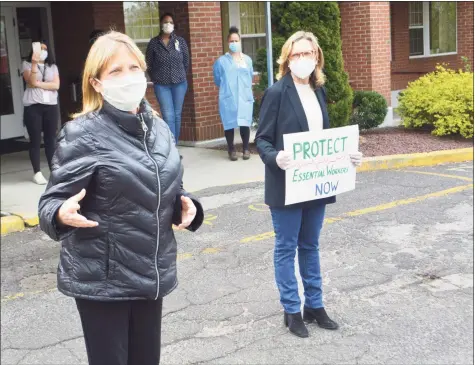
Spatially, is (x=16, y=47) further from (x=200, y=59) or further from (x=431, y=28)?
(x=431, y=28)

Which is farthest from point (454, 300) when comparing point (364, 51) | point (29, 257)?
point (364, 51)

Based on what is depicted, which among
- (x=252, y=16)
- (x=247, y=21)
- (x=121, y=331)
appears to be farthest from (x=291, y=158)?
(x=252, y=16)

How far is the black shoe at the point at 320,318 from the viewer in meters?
4.47

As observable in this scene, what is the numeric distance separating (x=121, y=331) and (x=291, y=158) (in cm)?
180

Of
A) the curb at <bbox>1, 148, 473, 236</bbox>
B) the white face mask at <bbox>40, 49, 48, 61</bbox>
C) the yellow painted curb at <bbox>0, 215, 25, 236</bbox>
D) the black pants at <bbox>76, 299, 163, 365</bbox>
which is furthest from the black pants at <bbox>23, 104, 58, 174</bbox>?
the black pants at <bbox>76, 299, 163, 365</bbox>

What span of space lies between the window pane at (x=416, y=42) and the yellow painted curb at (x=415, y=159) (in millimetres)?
9771

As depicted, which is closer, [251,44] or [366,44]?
[366,44]

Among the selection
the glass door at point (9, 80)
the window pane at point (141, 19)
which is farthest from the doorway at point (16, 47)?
the window pane at point (141, 19)

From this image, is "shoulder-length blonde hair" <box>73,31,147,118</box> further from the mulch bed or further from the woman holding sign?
the mulch bed

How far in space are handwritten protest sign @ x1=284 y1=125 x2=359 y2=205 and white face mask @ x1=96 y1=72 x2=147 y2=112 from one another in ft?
5.07

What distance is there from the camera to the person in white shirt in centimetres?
873

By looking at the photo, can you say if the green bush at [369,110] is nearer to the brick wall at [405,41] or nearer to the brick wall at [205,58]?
the brick wall at [205,58]

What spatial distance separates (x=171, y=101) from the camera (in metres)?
10.0

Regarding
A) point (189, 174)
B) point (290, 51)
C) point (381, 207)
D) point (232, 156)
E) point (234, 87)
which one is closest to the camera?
point (290, 51)
